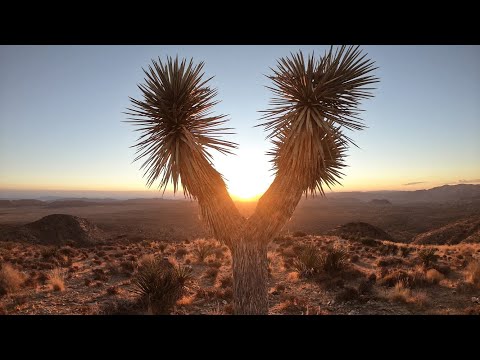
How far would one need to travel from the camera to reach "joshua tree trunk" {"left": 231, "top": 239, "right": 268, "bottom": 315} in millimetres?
6203

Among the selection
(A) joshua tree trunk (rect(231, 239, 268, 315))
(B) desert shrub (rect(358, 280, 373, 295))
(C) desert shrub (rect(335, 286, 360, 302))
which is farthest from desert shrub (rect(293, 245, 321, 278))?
(A) joshua tree trunk (rect(231, 239, 268, 315))

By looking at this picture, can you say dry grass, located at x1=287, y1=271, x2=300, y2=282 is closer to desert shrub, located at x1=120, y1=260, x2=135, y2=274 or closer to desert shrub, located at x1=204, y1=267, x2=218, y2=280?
desert shrub, located at x1=204, y1=267, x2=218, y2=280

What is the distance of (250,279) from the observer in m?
6.21

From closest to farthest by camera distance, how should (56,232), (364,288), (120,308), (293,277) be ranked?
(120,308) < (364,288) < (293,277) < (56,232)

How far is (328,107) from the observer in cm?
606

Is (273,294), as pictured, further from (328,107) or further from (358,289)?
(328,107)

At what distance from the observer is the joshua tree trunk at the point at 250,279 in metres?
6.20

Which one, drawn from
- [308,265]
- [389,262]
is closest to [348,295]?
[308,265]

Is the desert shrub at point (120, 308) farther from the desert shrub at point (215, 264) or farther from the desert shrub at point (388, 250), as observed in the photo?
the desert shrub at point (388, 250)

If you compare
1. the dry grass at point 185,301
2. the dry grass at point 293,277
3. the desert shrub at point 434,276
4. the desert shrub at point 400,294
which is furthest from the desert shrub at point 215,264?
the desert shrub at point 434,276

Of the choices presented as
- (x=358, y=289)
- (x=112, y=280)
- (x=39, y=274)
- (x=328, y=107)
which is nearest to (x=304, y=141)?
(x=328, y=107)

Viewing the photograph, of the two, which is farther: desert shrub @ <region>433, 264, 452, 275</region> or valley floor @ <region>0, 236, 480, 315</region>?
desert shrub @ <region>433, 264, 452, 275</region>

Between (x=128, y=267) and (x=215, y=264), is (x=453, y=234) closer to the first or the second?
(x=215, y=264)

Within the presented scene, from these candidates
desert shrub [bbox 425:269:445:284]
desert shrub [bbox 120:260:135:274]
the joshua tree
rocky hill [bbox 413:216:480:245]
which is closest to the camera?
the joshua tree
